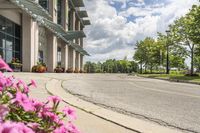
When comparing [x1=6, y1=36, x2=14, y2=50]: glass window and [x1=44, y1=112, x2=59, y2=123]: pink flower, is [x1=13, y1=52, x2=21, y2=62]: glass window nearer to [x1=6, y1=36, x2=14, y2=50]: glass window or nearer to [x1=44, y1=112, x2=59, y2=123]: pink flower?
[x1=6, y1=36, x2=14, y2=50]: glass window

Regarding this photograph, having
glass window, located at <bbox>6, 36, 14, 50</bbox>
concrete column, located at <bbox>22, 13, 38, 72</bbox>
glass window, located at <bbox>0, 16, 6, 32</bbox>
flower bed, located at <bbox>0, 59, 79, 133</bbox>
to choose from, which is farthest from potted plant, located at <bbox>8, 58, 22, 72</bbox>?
flower bed, located at <bbox>0, 59, 79, 133</bbox>

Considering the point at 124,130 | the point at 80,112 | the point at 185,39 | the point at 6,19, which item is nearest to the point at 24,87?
the point at 124,130

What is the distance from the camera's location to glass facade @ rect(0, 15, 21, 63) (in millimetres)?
33594

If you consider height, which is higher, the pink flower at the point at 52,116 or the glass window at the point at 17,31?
the glass window at the point at 17,31

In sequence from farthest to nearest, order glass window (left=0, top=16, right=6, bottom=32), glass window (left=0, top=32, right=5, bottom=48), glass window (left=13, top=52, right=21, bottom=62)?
glass window (left=13, top=52, right=21, bottom=62) < glass window (left=0, top=32, right=5, bottom=48) < glass window (left=0, top=16, right=6, bottom=32)

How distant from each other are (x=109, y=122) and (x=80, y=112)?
1458mm

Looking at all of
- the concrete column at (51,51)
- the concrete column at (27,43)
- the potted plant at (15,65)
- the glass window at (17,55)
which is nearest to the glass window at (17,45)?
the glass window at (17,55)

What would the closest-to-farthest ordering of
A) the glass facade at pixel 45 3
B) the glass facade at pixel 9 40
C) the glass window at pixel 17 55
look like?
the glass facade at pixel 9 40 → the glass window at pixel 17 55 → the glass facade at pixel 45 3

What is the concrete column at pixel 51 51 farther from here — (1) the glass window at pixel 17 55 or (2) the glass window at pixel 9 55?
(2) the glass window at pixel 9 55

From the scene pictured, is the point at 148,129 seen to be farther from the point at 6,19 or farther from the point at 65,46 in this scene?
the point at 65,46

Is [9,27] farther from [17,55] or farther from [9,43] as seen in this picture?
[17,55]

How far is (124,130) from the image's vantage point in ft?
22.1

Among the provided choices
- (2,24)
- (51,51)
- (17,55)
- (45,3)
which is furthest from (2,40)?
(45,3)

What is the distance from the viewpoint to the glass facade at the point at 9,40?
33.6 meters
